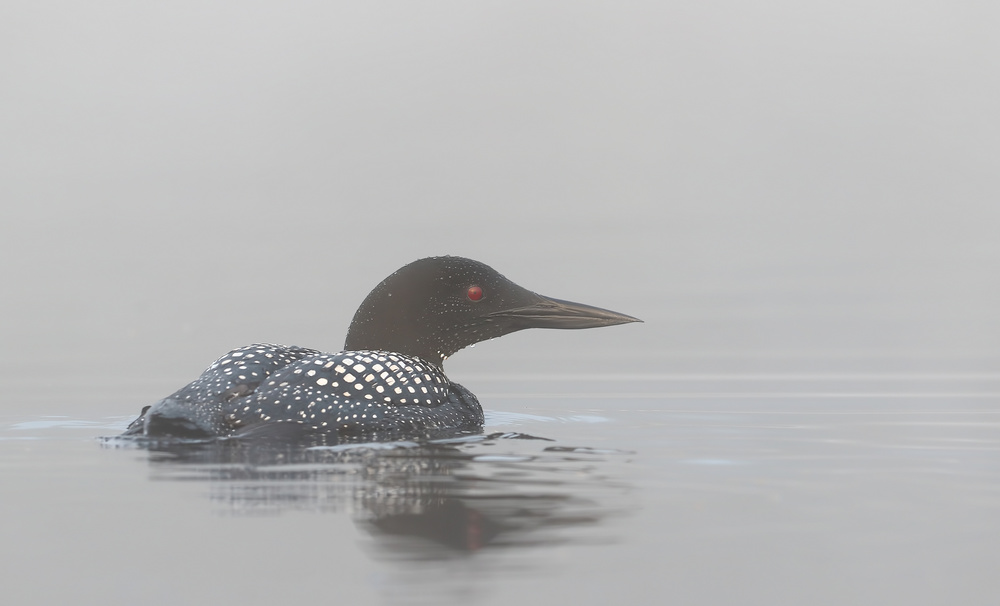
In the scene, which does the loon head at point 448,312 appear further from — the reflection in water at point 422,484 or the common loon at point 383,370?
the reflection in water at point 422,484

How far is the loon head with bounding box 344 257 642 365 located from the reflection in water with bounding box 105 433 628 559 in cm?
94

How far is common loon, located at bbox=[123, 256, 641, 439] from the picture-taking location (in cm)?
420

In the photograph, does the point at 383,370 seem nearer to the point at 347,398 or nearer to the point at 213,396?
the point at 347,398

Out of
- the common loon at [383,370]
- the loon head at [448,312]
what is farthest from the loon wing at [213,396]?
the loon head at [448,312]

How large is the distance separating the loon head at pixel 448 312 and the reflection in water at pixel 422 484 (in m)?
0.94

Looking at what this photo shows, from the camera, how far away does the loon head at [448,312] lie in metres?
5.18

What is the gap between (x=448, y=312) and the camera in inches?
207

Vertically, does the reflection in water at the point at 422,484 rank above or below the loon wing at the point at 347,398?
below

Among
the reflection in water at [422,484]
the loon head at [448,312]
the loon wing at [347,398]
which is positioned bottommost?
the reflection in water at [422,484]

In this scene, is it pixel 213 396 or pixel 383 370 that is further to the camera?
pixel 383 370

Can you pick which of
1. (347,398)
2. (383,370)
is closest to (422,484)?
(347,398)

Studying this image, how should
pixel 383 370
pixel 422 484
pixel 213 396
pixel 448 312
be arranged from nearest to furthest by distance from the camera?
pixel 422 484 → pixel 213 396 → pixel 383 370 → pixel 448 312

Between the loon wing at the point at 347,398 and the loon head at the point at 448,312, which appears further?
the loon head at the point at 448,312

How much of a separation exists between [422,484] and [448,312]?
1.96m
